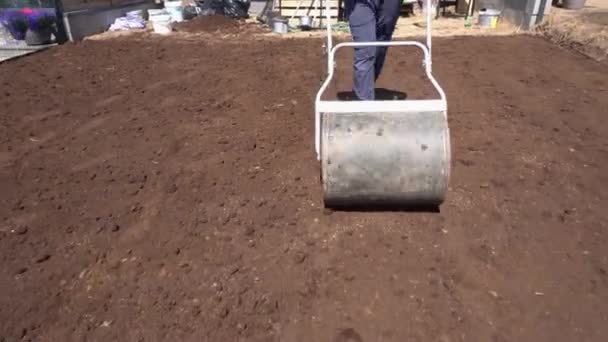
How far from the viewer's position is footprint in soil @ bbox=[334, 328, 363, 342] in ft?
7.59

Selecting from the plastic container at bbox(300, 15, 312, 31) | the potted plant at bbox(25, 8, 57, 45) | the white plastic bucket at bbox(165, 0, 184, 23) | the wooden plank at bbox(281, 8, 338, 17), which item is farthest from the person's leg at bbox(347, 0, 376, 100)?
the white plastic bucket at bbox(165, 0, 184, 23)

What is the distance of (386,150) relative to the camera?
2.87m

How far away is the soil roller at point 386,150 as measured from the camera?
2861 millimetres

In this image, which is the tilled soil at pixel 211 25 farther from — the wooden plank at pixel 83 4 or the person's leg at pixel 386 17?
the person's leg at pixel 386 17

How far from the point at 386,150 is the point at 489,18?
840cm

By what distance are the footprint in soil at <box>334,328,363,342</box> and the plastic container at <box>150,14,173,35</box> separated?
8685 mm

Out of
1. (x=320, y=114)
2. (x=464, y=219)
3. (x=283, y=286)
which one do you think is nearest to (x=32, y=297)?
(x=283, y=286)

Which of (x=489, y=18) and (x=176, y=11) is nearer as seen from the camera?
(x=489, y=18)

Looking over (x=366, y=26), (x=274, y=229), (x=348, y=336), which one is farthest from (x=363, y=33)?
(x=348, y=336)

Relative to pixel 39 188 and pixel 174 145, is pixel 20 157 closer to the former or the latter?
pixel 39 188

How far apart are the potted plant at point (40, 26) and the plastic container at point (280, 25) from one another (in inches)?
158

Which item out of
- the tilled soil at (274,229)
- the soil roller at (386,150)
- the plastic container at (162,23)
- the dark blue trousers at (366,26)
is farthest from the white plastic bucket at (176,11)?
the soil roller at (386,150)

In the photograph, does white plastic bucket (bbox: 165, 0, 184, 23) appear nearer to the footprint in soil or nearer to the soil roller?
the soil roller

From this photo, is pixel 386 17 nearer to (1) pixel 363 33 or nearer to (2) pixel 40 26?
(1) pixel 363 33
